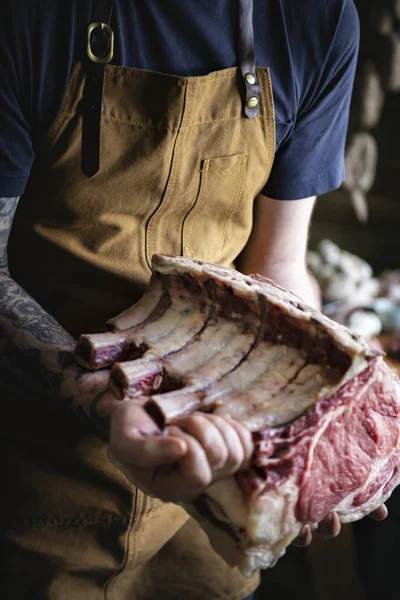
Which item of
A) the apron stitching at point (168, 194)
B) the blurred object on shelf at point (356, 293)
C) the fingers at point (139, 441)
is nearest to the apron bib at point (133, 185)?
the apron stitching at point (168, 194)

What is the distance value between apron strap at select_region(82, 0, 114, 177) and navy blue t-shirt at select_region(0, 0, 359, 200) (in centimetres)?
3

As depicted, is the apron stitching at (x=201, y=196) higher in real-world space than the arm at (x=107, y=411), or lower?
higher

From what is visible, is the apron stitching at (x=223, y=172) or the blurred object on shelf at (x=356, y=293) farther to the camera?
the blurred object on shelf at (x=356, y=293)

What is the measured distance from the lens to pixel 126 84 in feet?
4.85

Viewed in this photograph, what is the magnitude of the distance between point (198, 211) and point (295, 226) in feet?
1.37

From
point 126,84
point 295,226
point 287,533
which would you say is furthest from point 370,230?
point 287,533

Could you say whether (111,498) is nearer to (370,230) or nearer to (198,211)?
(198,211)

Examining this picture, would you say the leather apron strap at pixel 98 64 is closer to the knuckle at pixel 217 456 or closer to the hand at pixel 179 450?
the hand at pixel 179 450

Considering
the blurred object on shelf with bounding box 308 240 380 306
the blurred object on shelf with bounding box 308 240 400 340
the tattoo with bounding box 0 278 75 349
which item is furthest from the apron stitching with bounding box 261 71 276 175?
the blurred object on shelf with bounding box 308 240 380 306

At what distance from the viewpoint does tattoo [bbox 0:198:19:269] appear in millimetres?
1490

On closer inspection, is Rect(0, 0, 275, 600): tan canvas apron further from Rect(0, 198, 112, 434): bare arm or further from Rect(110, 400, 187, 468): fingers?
Rect(110, 400, 187, 468): fingers

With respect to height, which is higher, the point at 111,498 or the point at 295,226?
the point at 295,226

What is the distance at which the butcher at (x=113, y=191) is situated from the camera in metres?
1.43

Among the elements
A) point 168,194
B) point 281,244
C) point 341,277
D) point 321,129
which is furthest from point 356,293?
point 168,194
